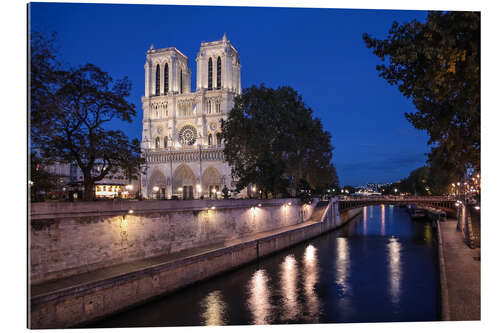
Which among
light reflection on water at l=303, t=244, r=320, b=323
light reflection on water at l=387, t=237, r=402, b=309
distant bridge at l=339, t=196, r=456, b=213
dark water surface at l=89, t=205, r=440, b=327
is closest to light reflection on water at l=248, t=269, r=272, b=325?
dark water surface at l=89, t=205, r=440, b=327

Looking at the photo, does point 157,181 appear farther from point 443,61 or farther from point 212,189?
point 443,61

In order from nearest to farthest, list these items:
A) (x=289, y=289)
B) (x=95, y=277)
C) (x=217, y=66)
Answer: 1. (x=95, y=277)
2. (x=289, y=289)
3. (x=217, y=66)

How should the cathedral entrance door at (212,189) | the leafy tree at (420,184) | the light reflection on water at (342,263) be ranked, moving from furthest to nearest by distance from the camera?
the leafy tree at (420,184), the cathedral entrance door at (212,189), the light reflection on water at (342,263)

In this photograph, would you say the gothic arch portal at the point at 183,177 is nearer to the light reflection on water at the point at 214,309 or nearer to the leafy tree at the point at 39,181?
the leafy tree at the point at 39,181

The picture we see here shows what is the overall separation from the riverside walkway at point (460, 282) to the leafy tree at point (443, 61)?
3.96m

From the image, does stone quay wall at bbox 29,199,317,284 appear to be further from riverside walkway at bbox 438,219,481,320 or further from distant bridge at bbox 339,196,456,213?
distant bridge at bbox 339,196,456,213

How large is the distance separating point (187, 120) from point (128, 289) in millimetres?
45053

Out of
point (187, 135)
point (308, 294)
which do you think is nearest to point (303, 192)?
point (308, 294)

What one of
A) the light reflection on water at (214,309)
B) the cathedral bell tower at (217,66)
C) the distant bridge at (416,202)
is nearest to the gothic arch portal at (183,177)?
the cathedral bell tower at (217,66)

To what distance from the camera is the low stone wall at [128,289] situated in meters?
9.55

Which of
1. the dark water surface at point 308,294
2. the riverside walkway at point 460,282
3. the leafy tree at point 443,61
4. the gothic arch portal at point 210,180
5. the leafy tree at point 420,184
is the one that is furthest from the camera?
the leafy tree at point 420,184

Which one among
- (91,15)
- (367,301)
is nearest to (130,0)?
(91,15)

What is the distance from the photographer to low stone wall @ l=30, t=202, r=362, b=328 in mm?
9547

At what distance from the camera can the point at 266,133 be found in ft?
95.8
